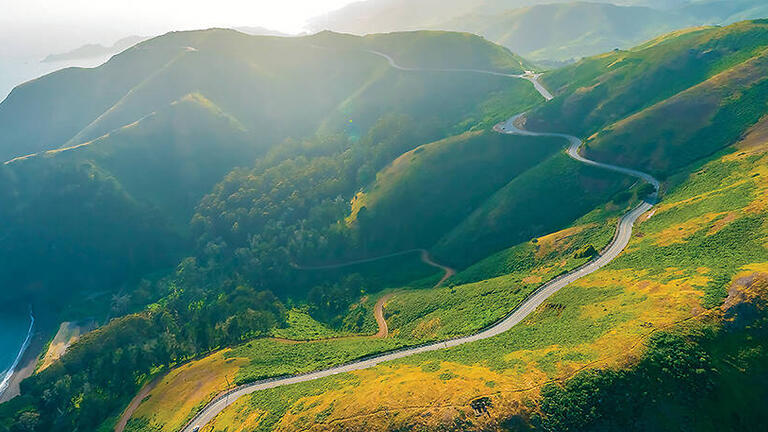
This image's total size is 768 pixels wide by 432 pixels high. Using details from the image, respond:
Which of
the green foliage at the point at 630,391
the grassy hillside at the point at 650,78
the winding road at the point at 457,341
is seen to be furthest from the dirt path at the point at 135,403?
the grassy hillside at the point at 650,78

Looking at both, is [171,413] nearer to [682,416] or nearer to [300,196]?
[682,416]

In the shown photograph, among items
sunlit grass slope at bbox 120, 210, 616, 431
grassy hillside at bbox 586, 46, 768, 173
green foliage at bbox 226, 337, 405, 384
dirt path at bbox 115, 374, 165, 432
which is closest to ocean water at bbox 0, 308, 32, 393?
dirt path at bbox 115, 374, 165, 432

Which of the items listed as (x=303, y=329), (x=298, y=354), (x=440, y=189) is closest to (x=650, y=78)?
(x=440, y=189)

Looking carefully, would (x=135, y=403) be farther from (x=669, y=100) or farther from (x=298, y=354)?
(x=669, y=100)

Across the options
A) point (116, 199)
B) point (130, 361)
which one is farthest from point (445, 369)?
point (116, 199)

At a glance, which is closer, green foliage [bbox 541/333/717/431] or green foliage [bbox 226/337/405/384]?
green foliage [bbox 541/333/717/431]

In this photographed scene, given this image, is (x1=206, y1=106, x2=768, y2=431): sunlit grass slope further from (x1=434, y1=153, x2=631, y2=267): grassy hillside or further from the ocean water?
the ocean water

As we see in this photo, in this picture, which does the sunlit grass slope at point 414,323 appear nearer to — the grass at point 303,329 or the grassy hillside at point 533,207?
the grass at point 303,329
